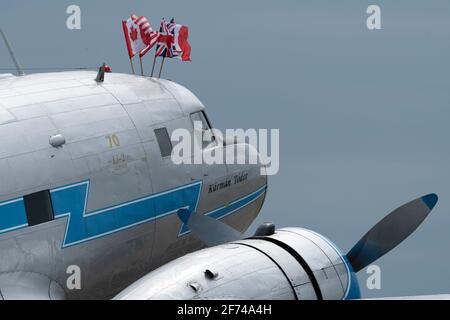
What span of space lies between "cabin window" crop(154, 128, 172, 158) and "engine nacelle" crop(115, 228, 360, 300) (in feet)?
13.0

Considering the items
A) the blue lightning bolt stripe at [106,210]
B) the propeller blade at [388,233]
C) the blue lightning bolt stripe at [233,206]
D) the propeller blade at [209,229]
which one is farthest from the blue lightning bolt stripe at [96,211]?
the propeller blade at [388,233]

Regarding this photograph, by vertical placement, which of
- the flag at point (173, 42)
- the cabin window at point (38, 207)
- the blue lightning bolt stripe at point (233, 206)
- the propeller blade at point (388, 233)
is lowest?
the blue lightning bolt stripe at point (233, 206)

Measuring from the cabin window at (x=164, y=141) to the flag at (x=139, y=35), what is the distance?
370 centimetres

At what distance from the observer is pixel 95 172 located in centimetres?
2158

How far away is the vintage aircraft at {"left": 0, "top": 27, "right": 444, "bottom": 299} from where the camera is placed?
18.9 m

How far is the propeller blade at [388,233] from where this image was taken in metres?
21.1

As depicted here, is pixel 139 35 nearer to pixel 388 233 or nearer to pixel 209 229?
pixel 209 229

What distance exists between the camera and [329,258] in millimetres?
20078

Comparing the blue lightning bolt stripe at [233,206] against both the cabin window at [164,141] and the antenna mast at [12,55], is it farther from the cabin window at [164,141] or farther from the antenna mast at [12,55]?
the antenna mast at [12,55]

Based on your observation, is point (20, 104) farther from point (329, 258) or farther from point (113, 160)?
point (329, 258)

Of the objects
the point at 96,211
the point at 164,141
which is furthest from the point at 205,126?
the point at 96,211

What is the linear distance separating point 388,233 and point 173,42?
27.5 feet
